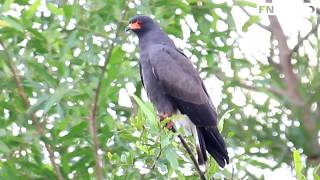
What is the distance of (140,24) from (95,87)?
483 millimetres

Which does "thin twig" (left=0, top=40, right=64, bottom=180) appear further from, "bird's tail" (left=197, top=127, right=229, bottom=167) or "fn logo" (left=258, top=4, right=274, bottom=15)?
"fn logo" (left=258, top=4, right=274, bottom=15)

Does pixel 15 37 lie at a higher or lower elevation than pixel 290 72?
higher

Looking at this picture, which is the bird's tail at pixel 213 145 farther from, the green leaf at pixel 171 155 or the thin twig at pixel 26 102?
the thin twig at pixel 26 102

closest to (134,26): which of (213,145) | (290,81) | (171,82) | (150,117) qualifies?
(171,82)

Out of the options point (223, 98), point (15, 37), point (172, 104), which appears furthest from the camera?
point (223, 98)

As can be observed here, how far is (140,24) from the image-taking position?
16.7ft

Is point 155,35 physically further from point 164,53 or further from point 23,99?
point 23,99

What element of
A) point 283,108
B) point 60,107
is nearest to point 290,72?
point 283,108

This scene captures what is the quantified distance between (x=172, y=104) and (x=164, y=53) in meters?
0.29

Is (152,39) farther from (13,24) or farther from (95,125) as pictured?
(13,24)

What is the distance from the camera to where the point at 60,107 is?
4.93 m

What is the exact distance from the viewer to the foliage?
16.0 feet

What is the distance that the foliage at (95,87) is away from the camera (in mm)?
4863

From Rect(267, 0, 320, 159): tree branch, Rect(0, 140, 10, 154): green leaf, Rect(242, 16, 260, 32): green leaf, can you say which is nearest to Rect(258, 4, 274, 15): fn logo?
Rect(267, 0, 320, 159): tree branch
